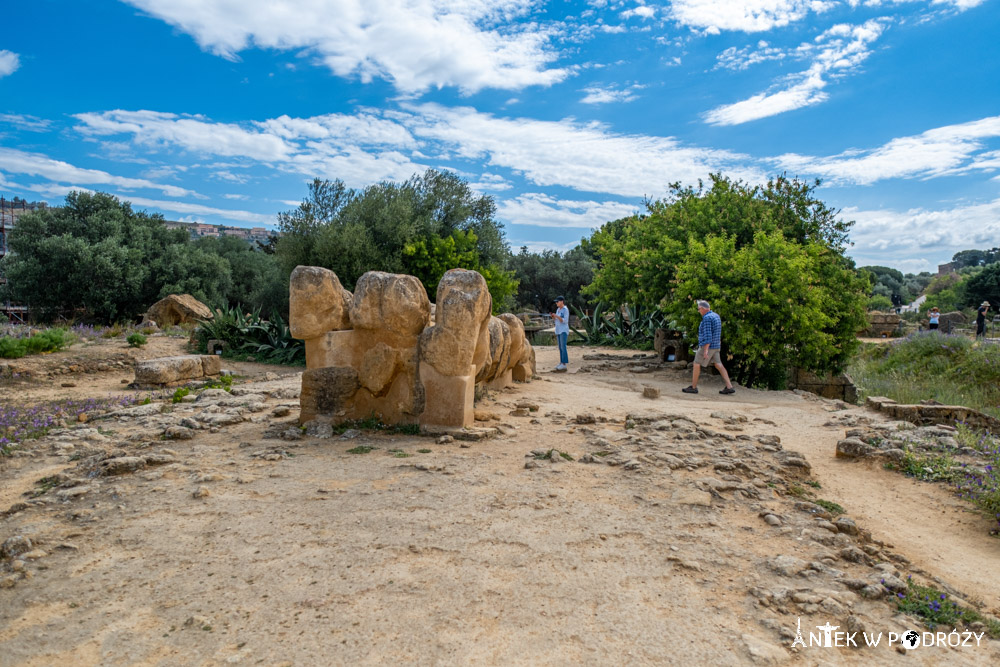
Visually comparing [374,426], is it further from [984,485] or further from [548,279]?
[548,279]

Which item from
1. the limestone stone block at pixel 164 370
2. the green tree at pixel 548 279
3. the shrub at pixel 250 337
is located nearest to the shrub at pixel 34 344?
the shrub at pixel 250 337

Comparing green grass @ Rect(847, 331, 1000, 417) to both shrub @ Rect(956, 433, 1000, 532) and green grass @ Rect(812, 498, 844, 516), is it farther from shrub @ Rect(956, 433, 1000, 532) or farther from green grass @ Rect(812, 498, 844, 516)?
green grass @ Rect(812, 498, 844, 516)

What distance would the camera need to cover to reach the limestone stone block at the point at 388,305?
6008 mm

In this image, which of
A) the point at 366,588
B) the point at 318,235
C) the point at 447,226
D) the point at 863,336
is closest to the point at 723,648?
the point at 366,588

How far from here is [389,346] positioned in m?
6.14

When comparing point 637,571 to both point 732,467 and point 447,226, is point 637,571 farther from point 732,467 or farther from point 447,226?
point 447,226

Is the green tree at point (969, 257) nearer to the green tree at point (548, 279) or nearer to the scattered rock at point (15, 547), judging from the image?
the green tree at point (548, 279)

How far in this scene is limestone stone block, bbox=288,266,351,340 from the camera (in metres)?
5.99

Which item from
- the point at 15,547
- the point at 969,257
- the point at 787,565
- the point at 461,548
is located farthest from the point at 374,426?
the point at 969,257

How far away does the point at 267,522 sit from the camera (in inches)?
148

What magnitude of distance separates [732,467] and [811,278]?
6803mm

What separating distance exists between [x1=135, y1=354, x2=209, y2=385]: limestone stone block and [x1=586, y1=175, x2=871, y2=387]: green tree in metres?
8.68

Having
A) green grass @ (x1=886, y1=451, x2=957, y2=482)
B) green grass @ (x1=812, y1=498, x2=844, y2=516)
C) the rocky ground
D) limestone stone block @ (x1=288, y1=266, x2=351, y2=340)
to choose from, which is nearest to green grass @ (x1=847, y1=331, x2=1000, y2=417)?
green grass @ (x1=886, y1=451, x2=957, y2=482)

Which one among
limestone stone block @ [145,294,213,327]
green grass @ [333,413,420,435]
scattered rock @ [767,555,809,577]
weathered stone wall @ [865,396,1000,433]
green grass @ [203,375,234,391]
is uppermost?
limestone stone block @ [145,294,213,327]
